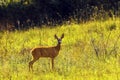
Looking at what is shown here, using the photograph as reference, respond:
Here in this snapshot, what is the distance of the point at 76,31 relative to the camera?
14586 mm

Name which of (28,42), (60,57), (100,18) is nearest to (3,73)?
(60,57)

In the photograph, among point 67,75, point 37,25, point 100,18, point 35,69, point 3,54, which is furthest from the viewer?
point 37,25

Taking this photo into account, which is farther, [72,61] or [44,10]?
[44,10]

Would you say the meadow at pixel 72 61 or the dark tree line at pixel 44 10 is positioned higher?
the dark tree line at pixel 44 10

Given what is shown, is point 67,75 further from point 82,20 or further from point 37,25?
point 37,25

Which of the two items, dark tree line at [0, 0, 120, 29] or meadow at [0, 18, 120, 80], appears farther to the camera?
dark tree line at [0, 0, 120, 29]

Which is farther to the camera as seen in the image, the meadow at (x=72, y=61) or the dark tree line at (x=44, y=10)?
the dark tree line at (x=44, y=10)

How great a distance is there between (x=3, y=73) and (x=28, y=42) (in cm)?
531

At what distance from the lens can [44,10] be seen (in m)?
18.0

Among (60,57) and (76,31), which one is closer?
(60,57)

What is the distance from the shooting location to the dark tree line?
1731 centimetres

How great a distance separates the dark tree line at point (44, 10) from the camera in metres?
17.3

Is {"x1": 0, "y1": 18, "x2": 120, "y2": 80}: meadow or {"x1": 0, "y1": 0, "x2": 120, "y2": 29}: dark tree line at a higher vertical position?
{"x1": 0, "y1": 0, "x2": 120, "y2": 29}: dark tree line

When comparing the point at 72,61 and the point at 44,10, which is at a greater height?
the point at 44,10
